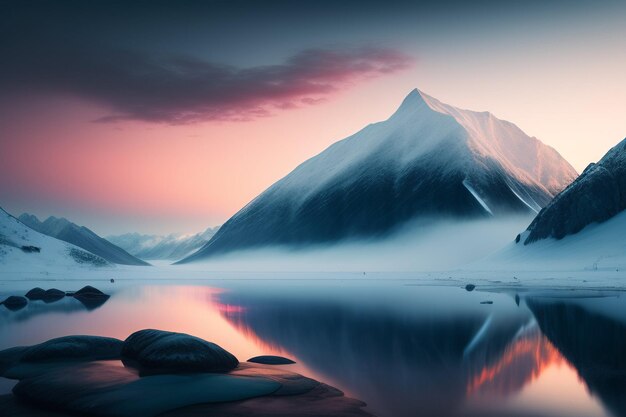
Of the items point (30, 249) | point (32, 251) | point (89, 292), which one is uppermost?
point (30, 249)

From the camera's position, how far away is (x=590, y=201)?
5335 inches

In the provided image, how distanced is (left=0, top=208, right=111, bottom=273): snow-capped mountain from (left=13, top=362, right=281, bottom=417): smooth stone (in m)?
133

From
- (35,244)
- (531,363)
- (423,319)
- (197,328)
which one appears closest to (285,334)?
(197,328)

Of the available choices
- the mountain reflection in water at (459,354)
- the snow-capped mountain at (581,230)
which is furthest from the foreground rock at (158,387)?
the snow-capped mountain at (581,230)

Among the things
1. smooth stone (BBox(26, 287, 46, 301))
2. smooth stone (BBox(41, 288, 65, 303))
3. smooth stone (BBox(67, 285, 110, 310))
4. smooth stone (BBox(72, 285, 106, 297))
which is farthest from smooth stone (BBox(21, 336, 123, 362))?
smooth stone (BBox(26, 287, 46, 301))

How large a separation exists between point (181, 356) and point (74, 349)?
632cm

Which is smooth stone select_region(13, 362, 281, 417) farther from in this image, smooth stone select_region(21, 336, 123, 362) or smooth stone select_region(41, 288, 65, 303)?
smooth stone select_region(41, 288, 65, 303)

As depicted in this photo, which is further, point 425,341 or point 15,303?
point 15,303

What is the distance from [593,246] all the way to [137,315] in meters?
106

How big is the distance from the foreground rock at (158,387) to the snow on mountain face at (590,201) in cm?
13053

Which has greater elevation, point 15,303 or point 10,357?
point 10,357

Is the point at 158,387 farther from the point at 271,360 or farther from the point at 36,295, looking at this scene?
the point at 36,295

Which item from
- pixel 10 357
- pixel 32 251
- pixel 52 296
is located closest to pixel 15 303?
pixel 52 296

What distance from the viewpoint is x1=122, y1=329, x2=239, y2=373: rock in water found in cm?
2233
